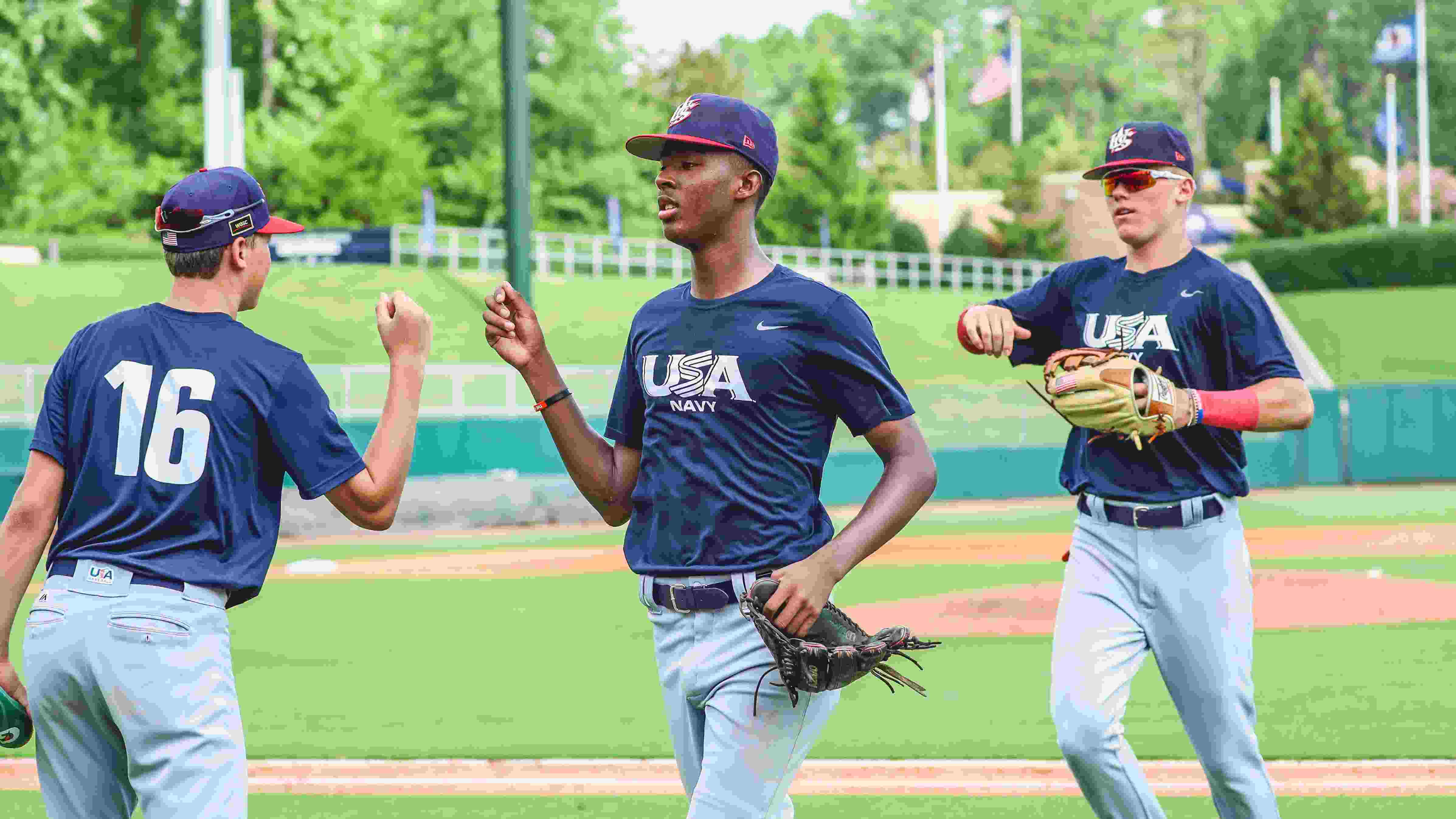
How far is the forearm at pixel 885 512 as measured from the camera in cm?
384

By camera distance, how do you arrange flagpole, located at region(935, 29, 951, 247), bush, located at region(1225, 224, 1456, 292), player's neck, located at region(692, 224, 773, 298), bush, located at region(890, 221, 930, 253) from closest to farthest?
1. player's neck, located at region(692, 224, 773, 298)
2. bush, located at region(1225, 224, 1456, 292)
3. flagpole, located at region(935, 29, 951, 247)
4. bush, located at region(890, 221, 930, 253)

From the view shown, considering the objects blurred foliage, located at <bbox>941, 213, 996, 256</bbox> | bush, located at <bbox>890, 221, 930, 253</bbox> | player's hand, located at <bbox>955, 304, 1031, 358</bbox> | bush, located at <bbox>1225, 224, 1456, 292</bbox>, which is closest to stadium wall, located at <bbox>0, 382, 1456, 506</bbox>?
player's hand, located at <bbox>955, 304, 1031, 358</bbox>

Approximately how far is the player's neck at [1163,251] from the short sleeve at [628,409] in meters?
1.82

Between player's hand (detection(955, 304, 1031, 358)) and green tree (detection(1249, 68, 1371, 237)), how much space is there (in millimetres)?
53338

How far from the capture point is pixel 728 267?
410cm

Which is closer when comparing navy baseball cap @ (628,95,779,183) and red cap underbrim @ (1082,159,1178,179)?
navy baseball cap @ (628,95,779,183)

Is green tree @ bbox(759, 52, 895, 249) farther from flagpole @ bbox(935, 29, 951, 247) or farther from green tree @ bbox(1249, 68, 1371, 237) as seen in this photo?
green tree @ bbox(1249, 68, 1371, 237)

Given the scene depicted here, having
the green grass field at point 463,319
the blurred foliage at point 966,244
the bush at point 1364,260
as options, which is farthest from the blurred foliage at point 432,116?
the bush at point 1364,260

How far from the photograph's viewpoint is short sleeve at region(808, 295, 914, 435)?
3.98 metres

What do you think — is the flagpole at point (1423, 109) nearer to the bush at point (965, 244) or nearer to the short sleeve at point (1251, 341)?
the bush at point (965, 244)

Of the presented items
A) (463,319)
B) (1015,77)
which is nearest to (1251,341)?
(463,319)

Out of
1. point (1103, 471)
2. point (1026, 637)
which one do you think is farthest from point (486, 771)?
point (1026, 637)

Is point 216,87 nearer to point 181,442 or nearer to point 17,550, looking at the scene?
point 17,550

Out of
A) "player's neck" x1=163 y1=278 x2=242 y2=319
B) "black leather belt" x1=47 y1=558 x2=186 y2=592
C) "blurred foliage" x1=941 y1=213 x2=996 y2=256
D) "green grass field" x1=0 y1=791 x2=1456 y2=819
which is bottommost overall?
"green grass field" x1=0 y1=791 x2=1456 y2=819
